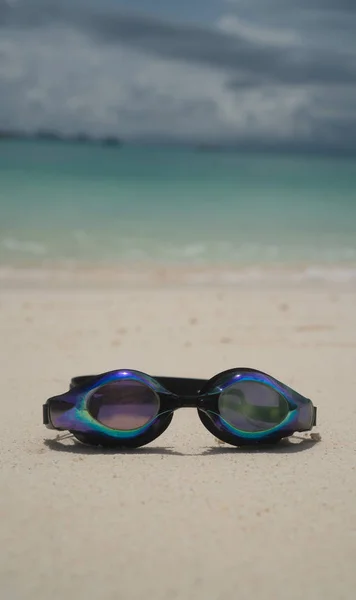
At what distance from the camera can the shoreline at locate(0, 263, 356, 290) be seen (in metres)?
8.40

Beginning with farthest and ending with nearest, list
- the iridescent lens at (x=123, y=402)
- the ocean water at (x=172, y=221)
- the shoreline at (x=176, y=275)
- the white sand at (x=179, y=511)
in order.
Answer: the ocean water at (x=172, y=221), the shoreline at (x=176, y=275), the iridescent lens at (x=123, y=402), the white sand at (x=179, y=511)

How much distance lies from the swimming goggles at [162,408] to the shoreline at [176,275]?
5.60 m

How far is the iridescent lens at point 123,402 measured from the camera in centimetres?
229

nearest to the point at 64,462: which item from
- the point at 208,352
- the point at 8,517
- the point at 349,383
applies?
the point at 8,517

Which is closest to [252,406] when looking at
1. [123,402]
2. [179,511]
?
[123,402]

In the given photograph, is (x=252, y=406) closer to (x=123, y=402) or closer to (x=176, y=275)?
(x=123, y=402)

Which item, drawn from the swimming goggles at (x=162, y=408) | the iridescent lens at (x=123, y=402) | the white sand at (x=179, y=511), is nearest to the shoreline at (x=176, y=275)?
the white sand at (x=179, y=511)

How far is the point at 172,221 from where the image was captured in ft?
52.1

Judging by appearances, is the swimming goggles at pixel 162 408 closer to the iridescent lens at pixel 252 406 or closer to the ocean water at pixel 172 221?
the iridescent lens at pixel 252 406

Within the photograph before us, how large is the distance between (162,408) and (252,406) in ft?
0.83

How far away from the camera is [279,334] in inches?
191

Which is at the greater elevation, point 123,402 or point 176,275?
point 176,275

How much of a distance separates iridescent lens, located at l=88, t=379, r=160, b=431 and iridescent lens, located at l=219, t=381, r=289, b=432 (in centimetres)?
20

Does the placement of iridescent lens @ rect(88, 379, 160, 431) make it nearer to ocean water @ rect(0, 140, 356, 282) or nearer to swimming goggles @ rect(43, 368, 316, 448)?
swimming goggles @ rect(43, 368, 316, 448)
